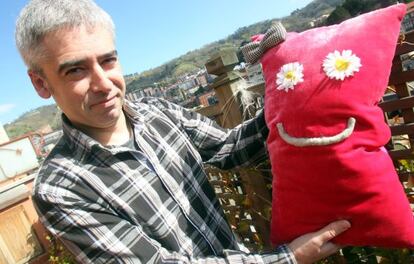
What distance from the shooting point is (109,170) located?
1293mm

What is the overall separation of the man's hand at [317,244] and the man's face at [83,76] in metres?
0.76

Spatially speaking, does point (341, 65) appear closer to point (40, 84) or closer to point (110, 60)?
point (110, 60)

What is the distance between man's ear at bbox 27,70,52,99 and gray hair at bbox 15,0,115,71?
3 centimetres

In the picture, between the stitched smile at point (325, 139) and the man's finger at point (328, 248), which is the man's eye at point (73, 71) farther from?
the man's finger at point (328, 248)

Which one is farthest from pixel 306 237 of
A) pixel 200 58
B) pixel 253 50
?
pixel 200 58

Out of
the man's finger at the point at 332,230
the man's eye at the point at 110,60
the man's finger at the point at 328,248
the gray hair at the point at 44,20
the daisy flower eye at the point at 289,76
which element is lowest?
the man's finger at the point at 328,248

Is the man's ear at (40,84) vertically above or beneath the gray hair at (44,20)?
beneath

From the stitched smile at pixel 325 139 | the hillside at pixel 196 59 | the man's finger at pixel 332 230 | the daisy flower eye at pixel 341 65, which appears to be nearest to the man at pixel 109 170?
the man's finger at pixel 332 230

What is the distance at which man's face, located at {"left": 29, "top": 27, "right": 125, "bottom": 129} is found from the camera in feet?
3.96

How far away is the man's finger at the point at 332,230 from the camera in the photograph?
1.11 meters

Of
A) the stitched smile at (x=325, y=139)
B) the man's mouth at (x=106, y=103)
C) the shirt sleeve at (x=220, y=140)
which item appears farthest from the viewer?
the shirt sleeve at (x=220, y=140)

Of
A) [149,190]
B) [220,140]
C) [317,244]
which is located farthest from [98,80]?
[317,244]

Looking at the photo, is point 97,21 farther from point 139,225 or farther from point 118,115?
point 139,225

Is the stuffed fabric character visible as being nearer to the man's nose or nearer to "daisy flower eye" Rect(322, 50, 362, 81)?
"daisy flower eye" Rect(322, 50, 362, 81)
